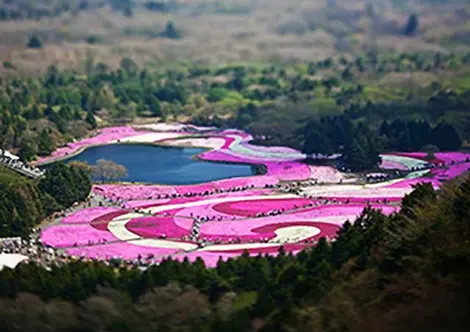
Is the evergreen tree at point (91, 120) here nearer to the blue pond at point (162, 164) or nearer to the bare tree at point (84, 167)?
the blue pond at point (162, 164)

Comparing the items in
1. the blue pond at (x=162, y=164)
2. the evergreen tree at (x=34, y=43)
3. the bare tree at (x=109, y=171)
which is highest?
the bare tree at (x=109, y=171)

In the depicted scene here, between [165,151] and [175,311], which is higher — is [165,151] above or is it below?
below

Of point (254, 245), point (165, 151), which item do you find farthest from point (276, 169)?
point (254, 245)

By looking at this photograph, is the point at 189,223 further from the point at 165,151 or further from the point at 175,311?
the point at 165,151

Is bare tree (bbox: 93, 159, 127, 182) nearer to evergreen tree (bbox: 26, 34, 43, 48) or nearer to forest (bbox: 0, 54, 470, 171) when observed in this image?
forest (bbox: 0, 54, 470, 171)

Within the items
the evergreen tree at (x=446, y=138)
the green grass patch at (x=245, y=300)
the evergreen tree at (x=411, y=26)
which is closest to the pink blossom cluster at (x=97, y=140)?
the evergreen tree at (x=446, y=138)

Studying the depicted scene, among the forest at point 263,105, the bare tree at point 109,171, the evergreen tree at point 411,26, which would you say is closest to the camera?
the bare tree at point 109,171

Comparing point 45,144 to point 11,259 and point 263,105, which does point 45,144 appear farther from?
point 11,259

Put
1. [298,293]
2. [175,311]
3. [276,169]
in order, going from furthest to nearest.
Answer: [276,169]
[298,293]
[175,311]
